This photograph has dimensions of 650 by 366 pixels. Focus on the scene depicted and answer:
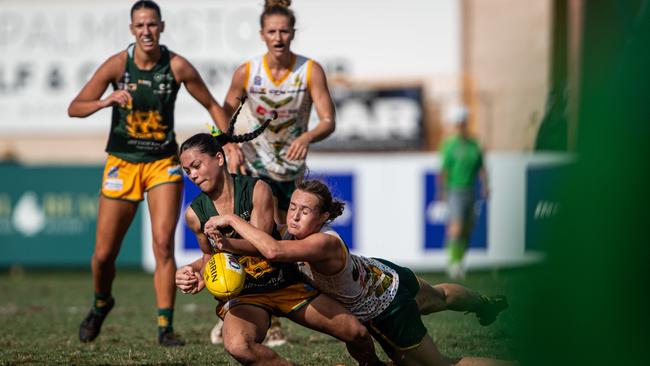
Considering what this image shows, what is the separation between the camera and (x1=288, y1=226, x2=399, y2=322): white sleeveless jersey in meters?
5.66

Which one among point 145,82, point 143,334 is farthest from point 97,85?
point 143,334

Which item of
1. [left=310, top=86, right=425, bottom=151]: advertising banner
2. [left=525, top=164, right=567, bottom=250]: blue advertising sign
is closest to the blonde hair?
[left=525, top=164, right=567, bottom=250]: blue advertising sign

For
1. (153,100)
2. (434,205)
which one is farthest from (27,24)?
(153,100)

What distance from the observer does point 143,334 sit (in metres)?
8.05

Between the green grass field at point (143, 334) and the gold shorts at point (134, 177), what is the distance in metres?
1.05

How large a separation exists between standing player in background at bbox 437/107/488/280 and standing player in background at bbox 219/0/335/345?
20.7 ft

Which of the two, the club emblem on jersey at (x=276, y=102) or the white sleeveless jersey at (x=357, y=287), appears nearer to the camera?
the white sleeveless jersey at (x=357, y=287)

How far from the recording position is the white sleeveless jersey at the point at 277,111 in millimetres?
7531

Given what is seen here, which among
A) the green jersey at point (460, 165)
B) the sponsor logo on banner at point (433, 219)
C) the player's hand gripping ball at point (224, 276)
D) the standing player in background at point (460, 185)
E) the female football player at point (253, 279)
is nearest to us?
the player's hand gripping ball at point (224, 276)

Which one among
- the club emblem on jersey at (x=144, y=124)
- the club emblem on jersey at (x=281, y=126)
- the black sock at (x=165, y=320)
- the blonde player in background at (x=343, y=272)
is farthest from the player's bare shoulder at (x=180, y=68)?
the blonde player in background at (x=343, y=272)

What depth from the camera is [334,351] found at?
701cm

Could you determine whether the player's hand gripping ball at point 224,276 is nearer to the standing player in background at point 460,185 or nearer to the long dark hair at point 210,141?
the long dark hair at point 210,141

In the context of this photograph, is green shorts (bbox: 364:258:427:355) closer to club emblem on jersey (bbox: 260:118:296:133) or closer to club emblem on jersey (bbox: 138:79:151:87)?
club emblem on jersey (bbox: 260:118:296:133)

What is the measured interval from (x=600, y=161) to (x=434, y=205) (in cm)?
1132
